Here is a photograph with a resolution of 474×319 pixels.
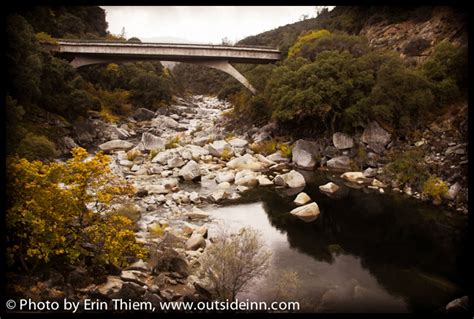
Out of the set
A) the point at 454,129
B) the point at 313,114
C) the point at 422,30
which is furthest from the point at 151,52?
the point at 454,129

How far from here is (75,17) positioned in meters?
41.6

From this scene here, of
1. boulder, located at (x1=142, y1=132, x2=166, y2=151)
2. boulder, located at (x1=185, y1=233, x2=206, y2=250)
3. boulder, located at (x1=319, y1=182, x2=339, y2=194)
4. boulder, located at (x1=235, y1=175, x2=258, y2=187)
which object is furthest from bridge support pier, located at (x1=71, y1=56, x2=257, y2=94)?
boulder, located at (x1=185, y1=233, x2=206, y2=250)

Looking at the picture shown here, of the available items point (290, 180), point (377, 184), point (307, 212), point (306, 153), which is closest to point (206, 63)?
point (306, 153)

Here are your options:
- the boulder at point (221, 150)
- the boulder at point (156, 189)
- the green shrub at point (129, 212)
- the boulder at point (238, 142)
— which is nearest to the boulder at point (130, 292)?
the green shrub at point (129, 212)

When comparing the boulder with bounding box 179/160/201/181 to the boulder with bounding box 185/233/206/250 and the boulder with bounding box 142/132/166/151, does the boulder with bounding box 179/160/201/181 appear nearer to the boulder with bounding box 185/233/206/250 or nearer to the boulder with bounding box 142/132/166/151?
the boulder with bounding box 142/132/166/151

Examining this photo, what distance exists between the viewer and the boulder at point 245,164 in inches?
792

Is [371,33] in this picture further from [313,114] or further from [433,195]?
[433,195]

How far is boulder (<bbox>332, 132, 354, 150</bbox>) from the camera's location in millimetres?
21078

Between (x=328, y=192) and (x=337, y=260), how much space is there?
6708 mm

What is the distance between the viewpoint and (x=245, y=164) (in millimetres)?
20250

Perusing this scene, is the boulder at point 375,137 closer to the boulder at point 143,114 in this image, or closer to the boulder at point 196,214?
the boulder at point 196,214

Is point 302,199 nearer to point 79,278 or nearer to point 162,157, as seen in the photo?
point 162,157

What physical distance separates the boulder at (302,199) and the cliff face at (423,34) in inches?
569

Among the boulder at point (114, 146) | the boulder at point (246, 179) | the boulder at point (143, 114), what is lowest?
the boulder at point (246, 179)
